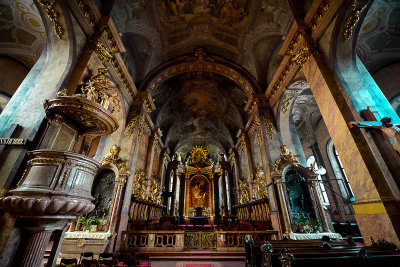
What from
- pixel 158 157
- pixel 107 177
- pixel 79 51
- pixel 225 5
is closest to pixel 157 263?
pixel 107 177

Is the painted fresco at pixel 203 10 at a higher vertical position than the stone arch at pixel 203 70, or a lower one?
higher

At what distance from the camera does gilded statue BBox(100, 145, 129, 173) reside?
781 cm

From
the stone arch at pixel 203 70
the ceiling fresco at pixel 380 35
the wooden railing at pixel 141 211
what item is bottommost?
the wooden railing at pixel 141 211

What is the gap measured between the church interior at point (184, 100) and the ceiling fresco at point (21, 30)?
7 cm

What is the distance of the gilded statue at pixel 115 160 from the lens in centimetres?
781

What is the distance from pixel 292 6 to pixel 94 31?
807 cm

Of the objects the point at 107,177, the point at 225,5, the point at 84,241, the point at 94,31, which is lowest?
the point at 84,241

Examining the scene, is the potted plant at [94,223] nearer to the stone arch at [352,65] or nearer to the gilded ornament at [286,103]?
the stone arch at [352,65]

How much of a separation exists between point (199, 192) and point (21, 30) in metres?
20.0

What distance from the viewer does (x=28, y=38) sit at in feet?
27.9

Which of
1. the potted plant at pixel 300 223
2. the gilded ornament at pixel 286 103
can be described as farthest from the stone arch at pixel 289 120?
the potted plant at pixel 300 223

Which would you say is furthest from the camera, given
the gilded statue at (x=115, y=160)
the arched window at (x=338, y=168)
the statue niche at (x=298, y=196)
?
the arched window at (x=338, y=168)

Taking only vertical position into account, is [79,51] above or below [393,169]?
above

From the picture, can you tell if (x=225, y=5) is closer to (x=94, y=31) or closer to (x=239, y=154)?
(x=94, y=31)
